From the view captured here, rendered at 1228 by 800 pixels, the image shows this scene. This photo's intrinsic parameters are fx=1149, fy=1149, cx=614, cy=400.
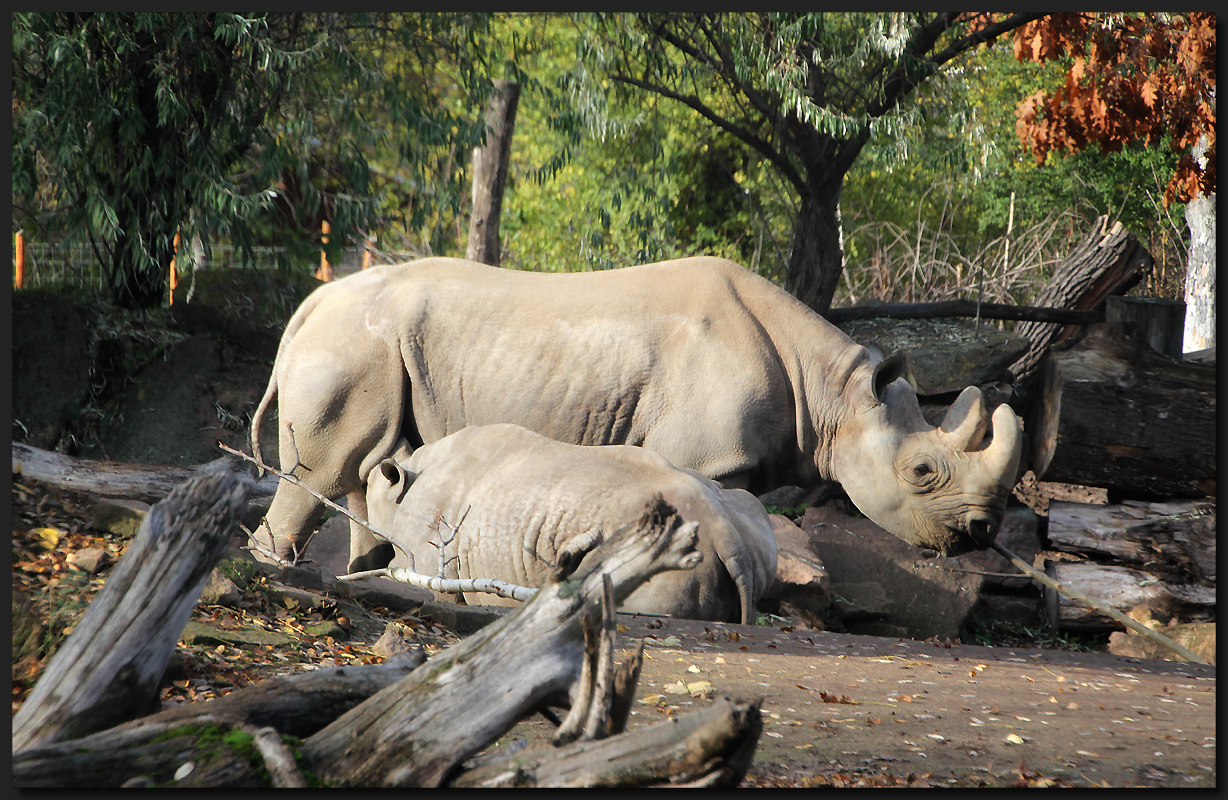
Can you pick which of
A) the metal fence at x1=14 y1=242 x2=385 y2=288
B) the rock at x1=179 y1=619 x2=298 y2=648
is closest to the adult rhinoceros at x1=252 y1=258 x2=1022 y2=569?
the rock at x1=179 y1=619 x2=298 y2=648

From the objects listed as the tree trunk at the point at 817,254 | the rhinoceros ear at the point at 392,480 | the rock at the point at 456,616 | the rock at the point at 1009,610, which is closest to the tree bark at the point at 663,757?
the rock at the point at 456,616

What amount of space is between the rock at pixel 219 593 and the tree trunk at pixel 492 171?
17.8ft

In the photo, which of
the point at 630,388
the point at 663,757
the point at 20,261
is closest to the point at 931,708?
the point at 663,757

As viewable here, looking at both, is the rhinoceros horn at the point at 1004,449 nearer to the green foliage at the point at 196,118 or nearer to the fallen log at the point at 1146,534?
the fallen log at the point at 1146,534

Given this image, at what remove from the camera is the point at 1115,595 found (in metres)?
7.28

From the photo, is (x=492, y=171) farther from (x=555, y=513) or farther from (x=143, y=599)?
(x=143, y=599)

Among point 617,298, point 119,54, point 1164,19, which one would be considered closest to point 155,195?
point 119,54

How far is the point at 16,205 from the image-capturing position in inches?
368

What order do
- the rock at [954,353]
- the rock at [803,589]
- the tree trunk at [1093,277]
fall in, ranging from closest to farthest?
the rock at [803,589] < the rock at [954,353] < the tree trunk at [1093,277]

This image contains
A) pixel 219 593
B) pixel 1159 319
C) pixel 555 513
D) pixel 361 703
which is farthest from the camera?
pixel 1159 319

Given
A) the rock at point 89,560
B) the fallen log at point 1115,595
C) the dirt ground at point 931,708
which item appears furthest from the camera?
the fallen log at point 1115,595

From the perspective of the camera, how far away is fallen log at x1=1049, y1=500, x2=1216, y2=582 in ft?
24.2

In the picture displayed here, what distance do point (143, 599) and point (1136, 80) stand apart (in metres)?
7.48

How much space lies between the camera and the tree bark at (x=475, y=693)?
2.36m
